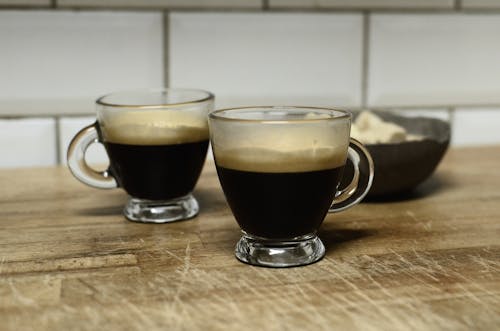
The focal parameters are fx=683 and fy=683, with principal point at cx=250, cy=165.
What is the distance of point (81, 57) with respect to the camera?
98 centimetres

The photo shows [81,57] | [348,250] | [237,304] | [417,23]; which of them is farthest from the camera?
[417,23]

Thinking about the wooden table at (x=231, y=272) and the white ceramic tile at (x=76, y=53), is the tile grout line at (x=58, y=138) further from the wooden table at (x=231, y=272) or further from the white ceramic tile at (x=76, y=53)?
the wooden table at (x=231, y=272)

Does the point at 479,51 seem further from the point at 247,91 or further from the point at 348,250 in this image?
the point at 348,250

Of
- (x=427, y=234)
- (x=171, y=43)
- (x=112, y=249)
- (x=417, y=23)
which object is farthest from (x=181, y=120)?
(x=417, y=23)

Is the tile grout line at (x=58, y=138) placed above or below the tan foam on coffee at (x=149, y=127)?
below

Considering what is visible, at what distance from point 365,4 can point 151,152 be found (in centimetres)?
55

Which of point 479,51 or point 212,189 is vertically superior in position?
point 479,51

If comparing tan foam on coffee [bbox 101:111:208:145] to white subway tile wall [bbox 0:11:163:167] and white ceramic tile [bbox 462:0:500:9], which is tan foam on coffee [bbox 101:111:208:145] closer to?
white subway tile wall [bbox 0:11:163:167]

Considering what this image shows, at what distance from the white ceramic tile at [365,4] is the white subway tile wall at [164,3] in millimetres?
45

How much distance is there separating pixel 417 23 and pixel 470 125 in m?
0.20

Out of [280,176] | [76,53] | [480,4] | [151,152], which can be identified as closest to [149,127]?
[151,152]

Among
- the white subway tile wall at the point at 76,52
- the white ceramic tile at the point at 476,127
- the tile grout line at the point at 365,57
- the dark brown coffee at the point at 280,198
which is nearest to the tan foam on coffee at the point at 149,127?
the dark brown coffee at the point at 280,198

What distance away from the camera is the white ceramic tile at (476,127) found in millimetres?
1144

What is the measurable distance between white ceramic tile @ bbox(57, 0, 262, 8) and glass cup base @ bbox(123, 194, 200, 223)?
40cm
